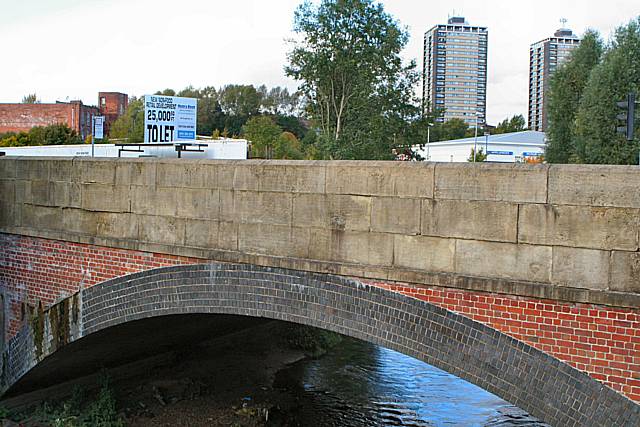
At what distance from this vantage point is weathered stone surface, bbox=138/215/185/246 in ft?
32.3

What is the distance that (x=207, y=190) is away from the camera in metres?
9.60

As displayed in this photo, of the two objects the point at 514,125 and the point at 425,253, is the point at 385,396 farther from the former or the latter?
the point at 514,125

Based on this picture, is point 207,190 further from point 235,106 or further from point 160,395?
point 235,106

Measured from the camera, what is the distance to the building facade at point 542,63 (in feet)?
304

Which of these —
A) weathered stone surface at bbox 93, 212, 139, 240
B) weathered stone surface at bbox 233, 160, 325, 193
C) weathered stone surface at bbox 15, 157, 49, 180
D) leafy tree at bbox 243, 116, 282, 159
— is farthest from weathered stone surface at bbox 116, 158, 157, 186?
leafy tree at bbox 243, 116, 282, 159

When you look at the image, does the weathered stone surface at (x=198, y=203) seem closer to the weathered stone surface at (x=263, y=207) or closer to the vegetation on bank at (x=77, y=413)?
the weathered stone surface at (x=263, y=207)

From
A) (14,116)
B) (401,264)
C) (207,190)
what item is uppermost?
(14,116)

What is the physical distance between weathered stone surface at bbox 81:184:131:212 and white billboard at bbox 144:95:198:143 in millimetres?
8834

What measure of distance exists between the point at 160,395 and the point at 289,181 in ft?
23.7

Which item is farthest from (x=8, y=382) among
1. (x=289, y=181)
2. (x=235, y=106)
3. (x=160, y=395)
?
(x=235, y=106)

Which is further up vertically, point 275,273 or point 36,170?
point 36,170

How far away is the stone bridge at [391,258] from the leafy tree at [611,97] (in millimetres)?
23063

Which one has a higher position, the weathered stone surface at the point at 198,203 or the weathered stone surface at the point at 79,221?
the weathered stone surface at the point at 198,203

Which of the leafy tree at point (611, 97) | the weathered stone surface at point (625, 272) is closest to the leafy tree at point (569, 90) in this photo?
the leafy tree at point (611, 97)
